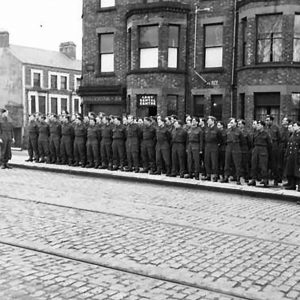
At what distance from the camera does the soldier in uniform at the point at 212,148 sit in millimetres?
14109

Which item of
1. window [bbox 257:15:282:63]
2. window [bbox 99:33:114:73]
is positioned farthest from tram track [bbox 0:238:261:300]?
window [bbox 99:33:114:73]

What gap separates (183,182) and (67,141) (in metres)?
5.86

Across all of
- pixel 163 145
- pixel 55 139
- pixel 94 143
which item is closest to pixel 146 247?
pixel 163 145

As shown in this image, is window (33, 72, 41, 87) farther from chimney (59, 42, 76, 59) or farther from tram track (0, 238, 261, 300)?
tram track (0, 238, 261, 300)

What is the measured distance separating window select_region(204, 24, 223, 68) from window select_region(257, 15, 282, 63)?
201 centimetres

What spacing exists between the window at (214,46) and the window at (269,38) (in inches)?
79.2

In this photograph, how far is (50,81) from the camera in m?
50.1

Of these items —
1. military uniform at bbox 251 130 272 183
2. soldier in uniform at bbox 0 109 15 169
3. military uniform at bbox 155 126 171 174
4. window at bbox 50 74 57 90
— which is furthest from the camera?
window at bbox 50 74 57 90

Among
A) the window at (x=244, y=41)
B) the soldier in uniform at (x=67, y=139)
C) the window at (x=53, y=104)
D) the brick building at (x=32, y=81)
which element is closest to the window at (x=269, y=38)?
the window at (x=244, y=41)

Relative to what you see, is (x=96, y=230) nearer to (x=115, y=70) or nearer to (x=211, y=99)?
(x=211, y=99)

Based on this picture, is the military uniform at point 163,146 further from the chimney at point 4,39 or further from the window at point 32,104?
the chimney at point 4,39

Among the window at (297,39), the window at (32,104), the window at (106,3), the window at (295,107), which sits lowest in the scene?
the window at (295,107)

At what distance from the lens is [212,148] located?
1412cm

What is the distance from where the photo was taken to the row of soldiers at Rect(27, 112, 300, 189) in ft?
44.1
